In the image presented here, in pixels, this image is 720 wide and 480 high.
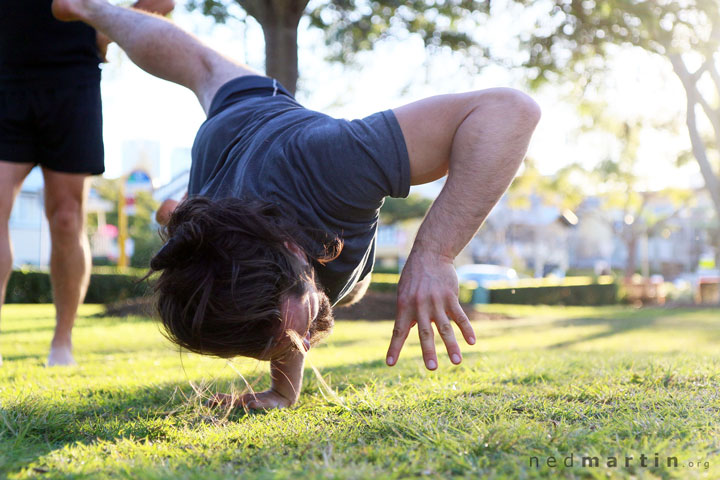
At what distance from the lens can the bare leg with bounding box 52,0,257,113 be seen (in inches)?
123

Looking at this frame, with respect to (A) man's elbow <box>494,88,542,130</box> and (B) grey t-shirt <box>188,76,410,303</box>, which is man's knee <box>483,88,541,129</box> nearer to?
(A) man's elbow <box>494,88,542,130</box>

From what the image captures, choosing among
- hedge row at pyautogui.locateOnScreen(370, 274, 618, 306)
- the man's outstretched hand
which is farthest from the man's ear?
hedge row at pyautogui.locateOnScreen(370, 274, 618, 306)

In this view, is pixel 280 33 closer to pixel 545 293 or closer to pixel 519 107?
pixel 519 107

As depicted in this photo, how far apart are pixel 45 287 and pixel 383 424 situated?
1451 cm

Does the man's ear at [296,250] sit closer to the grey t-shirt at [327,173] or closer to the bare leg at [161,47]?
the grey t-shirt at [327,173]

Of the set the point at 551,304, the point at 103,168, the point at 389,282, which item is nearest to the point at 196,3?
the point at 103,168

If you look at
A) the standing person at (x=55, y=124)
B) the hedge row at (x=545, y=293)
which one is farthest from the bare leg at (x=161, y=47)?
the hedge row at (x=545, y=293)

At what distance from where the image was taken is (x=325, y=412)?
92.2 inches

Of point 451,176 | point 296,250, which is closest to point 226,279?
point 296,250

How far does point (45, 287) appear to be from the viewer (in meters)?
14.6

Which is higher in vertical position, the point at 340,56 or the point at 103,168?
the point at 340,56

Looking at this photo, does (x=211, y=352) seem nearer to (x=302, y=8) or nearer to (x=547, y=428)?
(x=547, y=428)

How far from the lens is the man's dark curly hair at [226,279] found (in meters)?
2.00

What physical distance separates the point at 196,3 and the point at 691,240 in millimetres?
61859
